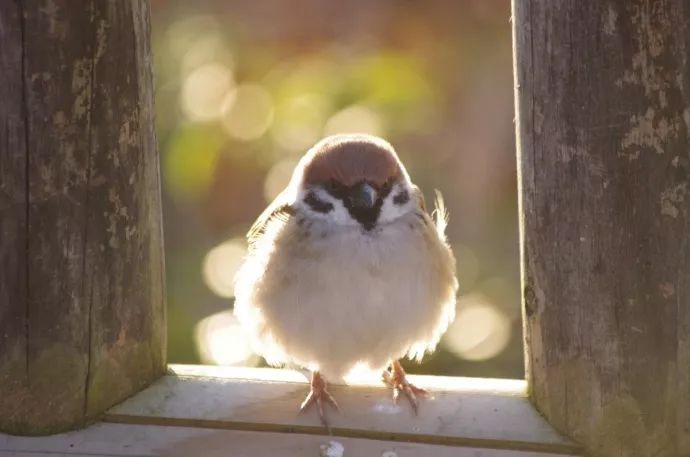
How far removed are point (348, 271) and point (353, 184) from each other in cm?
24

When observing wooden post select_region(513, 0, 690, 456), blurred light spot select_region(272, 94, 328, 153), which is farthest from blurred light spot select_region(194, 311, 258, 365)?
wooden post select_region(513, 0, 690, 456)

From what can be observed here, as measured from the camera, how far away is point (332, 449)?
3281 millimetres

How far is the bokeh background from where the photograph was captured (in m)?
4.80

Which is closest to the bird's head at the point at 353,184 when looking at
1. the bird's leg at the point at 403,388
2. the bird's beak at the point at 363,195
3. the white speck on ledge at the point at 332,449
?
the bird's beak at the point at 363,195

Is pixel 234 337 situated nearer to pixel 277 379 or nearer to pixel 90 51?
pixel 277 379

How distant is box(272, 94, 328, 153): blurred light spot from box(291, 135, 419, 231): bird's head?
3.30 feet

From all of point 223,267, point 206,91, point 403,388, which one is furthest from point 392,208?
point 206,91

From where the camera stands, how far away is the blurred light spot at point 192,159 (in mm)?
4810

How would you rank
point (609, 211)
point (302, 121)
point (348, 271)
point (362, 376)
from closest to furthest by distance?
point (609, 211) < point (348, 271) < point (362, 376) < point (302, 121)

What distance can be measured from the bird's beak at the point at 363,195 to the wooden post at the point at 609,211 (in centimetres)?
47

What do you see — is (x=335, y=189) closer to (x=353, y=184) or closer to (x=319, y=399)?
(x=353, y=184)

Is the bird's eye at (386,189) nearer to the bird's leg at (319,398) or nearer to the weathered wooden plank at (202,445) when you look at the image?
the bird's leg at (319,398)

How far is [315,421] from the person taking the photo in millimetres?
3344

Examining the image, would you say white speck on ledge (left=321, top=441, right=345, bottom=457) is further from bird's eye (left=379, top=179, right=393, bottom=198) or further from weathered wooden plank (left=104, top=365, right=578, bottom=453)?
bird's eye (left=379, top=179, right=393, bottom=198)
